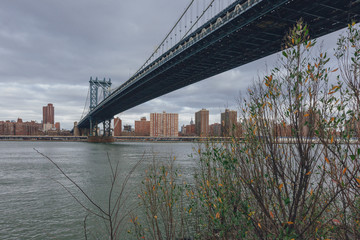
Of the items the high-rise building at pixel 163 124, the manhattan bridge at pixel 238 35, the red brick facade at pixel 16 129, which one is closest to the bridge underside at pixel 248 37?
the manhattan bridge at pixel 238 35

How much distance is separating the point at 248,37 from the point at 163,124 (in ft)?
416

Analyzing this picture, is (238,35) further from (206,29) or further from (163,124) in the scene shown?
(163,124)

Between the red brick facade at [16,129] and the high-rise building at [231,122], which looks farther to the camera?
the red brick facade at [16,129]

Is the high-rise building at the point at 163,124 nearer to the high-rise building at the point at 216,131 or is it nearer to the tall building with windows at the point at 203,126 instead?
the tall building with windows at the point at 203,126

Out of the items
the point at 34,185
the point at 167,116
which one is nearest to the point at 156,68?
the point at 34,185

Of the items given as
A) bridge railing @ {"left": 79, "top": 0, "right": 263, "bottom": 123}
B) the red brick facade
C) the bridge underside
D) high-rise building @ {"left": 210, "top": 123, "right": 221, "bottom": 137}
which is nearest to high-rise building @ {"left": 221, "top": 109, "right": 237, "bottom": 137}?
high-rise building @ {"left": 210, "top": 123, "right": 221, "bottom": 137}

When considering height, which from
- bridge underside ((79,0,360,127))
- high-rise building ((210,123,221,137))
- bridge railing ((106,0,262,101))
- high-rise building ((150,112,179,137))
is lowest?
high-rise building ((210,123,221,137))

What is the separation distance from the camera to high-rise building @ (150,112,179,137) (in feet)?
475

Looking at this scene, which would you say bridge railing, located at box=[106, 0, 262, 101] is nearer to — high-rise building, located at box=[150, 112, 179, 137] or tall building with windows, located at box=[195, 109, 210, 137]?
tall building with windows, located at box=[195, 109, 210, 137]

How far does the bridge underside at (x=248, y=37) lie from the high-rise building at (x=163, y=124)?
342ft

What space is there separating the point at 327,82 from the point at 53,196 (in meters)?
12.7

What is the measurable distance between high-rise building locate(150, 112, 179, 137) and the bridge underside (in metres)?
104

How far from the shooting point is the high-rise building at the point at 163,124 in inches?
5704

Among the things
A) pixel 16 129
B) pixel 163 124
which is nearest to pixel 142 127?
pixel 163 124
